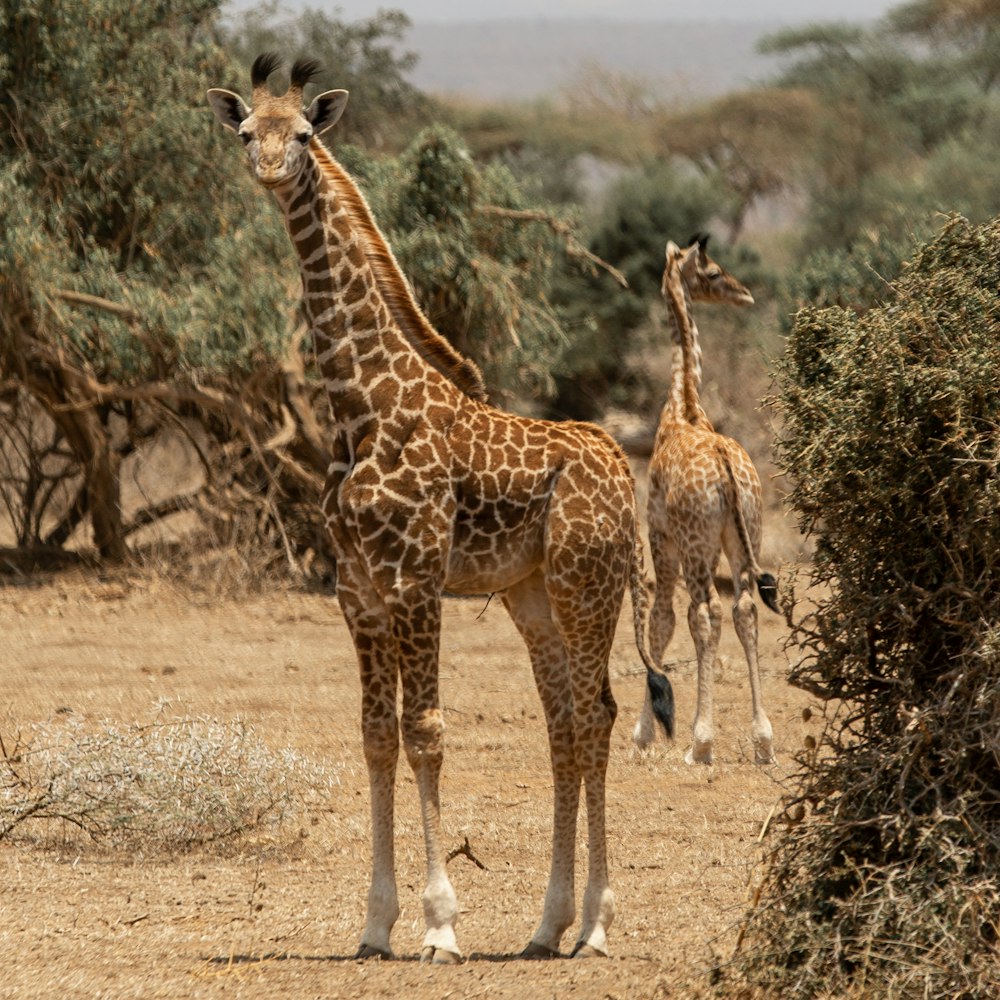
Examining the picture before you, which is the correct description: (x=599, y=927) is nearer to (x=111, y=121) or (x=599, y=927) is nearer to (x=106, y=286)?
(x=106, y=286)

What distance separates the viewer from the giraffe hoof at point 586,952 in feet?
17.3

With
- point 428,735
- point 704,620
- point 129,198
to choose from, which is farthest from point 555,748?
point 129,198

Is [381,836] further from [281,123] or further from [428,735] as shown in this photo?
[281,123]

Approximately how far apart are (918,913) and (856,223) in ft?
75.8

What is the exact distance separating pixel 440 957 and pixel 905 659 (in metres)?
1.73

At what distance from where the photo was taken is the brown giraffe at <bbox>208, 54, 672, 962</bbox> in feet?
17.3

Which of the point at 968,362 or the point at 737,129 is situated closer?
the point at 968,362

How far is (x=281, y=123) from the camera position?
5.46 m

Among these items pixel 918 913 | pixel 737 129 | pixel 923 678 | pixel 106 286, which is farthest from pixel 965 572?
pixel 737 129

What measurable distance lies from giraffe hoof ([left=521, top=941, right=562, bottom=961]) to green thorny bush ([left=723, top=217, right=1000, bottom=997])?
0.76m

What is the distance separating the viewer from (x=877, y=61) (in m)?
37.3

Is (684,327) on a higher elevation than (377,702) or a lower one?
higher

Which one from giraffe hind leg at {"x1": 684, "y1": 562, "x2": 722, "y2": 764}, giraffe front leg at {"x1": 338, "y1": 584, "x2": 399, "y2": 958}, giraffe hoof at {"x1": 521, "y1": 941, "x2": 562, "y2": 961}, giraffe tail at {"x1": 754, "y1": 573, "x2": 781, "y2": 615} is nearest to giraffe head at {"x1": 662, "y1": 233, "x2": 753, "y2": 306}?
giraffe hind leg at {"x1": 684, "y1": 562, "x2": 722, "y2": 764}

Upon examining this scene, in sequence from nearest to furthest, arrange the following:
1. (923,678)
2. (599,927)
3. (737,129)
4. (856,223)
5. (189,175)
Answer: (923,678), (599,927), (189,175), (856,223), (737,129)
